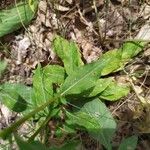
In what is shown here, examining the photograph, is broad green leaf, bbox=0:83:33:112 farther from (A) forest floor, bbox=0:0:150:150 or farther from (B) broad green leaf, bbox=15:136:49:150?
(B) broad green leaf, bbox=15:136:49:150

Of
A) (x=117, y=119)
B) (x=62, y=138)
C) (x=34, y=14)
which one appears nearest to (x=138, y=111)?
(x=117, y=119)

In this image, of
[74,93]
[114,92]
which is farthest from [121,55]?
[74,93]

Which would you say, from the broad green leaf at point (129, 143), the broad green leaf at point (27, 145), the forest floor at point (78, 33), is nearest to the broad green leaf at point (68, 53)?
the forest floor at point (78, 33)

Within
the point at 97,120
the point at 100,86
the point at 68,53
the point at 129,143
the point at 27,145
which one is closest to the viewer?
the point at 27,145

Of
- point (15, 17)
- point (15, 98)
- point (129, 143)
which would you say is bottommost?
point (129, 143)

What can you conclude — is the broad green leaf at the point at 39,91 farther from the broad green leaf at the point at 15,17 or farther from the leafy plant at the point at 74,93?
the broad green leaf at the point at 15,17

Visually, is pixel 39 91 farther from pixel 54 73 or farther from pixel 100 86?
pixel 100 86

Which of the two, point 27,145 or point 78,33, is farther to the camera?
point 78,33
